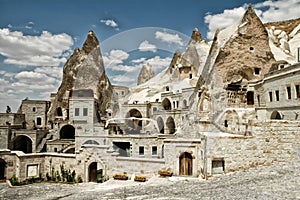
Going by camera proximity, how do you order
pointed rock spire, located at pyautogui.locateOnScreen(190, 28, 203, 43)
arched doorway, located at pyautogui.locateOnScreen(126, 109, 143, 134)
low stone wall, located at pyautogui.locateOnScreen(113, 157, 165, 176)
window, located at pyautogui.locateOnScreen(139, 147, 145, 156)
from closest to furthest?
low stone wall, located at pyautogui.locateOnScreen(113, 157, 165, 176) < window, located at pyautogui.locateOnScreen(139, 147, 145, 156) < arched doorway, located at pyautogui.locateOnScreen(126, 109, 143, 134) < pointed rock spire, located at pyautogui.locateOnScreen(190, 28, 203, 43)

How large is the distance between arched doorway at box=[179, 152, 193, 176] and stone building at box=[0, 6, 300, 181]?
0.06 m

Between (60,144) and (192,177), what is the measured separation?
22.7m

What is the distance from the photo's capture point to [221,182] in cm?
1187

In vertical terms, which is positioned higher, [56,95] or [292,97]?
[56,95]

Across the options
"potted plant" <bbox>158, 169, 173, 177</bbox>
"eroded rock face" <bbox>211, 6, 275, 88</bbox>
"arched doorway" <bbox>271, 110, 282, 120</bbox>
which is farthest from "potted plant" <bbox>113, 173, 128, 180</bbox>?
"eroded rock face" <bbox>211, 6, 275, 88</bbox>

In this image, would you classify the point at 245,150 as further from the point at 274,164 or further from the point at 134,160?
the point at 134,160

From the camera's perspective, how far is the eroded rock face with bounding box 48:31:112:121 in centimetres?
4416

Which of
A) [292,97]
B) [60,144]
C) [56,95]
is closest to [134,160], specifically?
[292,97]

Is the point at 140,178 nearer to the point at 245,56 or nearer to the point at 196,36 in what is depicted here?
the point at 245,56

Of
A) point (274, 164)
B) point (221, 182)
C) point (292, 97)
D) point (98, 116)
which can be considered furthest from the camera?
point (98, 116)

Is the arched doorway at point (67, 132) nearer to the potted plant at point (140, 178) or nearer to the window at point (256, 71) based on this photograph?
the potted plant at point (140, 178)

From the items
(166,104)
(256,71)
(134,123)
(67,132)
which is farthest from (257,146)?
(67,132)

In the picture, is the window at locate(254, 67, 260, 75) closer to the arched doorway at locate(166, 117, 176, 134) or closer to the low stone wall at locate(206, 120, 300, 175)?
the arched doorway at locate(166, 117, 176, 134)

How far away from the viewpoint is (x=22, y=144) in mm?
39312
